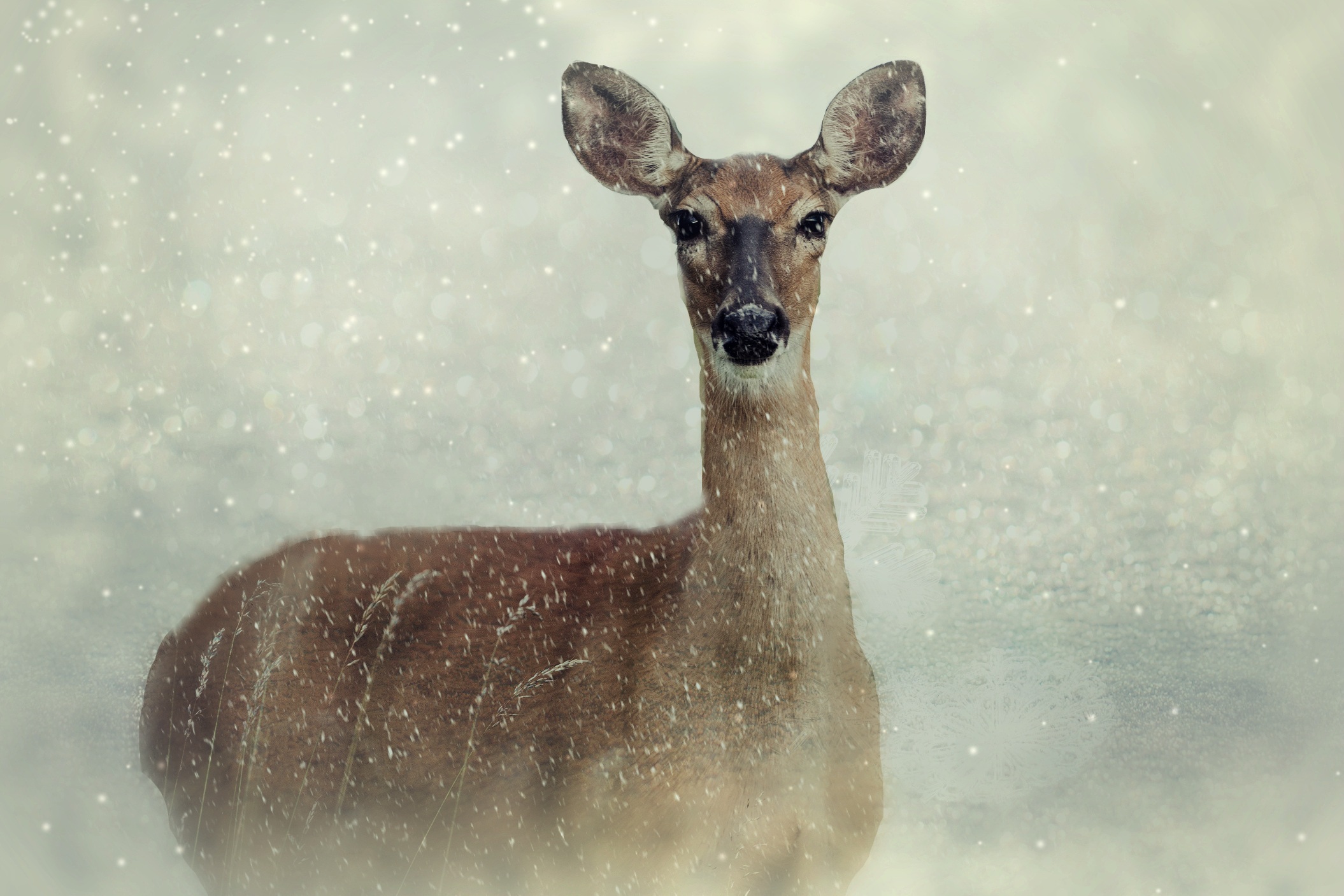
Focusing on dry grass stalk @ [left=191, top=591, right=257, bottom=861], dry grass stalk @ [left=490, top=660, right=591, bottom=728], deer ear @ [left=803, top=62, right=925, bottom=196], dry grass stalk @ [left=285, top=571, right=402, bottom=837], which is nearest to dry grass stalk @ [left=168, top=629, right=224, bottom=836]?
dry grass stalk @ [left=191, top=591, right=257, bottom=861]

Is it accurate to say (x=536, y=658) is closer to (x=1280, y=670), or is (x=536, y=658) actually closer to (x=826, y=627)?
(x=826, y=627)

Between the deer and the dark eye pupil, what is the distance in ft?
0.04

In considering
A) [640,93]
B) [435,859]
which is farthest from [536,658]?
[640,93]

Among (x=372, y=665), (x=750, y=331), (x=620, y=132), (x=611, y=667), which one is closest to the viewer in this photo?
(x=750, y=331)

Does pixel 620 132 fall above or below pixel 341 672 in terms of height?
above

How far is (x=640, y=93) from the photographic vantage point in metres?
2.90

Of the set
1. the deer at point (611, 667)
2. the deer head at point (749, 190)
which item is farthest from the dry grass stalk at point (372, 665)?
the deer head at point (749, 190)

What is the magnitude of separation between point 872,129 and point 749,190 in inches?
19.9

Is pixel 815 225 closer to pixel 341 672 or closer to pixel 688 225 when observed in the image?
pixel 688 225

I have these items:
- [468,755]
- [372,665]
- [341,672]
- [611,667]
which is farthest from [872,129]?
[341,672]

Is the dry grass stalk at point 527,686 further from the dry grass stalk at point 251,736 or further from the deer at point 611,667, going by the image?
the dry grass stalk at point 251,736

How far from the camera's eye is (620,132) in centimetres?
298

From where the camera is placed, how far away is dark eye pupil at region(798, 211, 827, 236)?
2.80 m

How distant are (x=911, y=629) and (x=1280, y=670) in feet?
4.69
